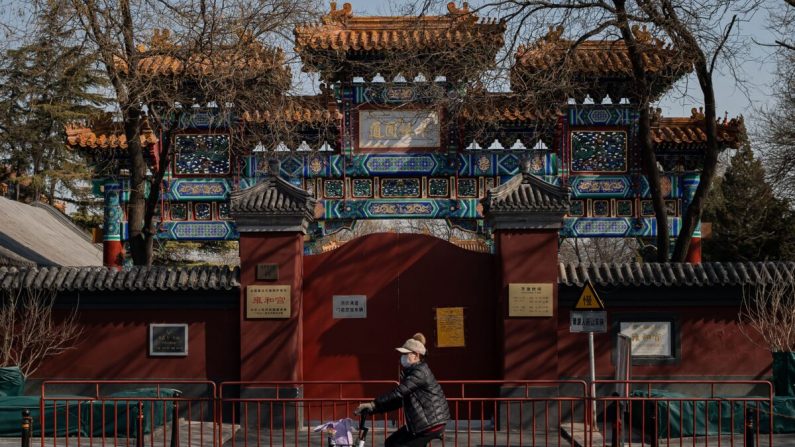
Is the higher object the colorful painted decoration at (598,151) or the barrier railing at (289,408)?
the colorful painted decoration at (598,151)

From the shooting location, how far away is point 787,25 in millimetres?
19031

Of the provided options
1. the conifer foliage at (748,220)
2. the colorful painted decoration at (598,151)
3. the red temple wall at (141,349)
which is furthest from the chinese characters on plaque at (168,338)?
the conifer foliage at (748,220)

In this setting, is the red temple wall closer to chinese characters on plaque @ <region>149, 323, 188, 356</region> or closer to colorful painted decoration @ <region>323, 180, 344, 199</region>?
chinese characters on plaque @ <region>149, 323, 188, 356</region>

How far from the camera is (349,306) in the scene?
16.0 meters

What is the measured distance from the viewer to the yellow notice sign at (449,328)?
52.3 feet

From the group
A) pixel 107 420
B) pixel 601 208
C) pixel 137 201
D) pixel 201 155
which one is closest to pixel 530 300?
pixel 107 420

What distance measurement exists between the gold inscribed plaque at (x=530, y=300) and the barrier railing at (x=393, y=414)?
1.03 m

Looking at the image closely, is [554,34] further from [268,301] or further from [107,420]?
[107,420]

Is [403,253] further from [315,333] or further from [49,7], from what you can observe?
[49,7]

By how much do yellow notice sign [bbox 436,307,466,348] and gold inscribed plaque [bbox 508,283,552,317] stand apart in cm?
97

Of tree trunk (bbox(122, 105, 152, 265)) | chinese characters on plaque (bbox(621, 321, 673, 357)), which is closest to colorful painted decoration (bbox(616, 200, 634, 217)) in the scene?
chinese characters on plaque (bbox(621, 321, 673, 357))

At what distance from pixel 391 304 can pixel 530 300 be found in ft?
6.98

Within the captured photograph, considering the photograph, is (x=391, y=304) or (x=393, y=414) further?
(x=391, y=304)

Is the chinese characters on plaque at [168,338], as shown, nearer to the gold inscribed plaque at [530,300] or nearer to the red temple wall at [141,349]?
the red temple wall at [141,349]
